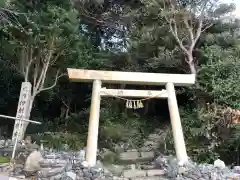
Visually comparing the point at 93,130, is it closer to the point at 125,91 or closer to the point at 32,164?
the point at 125,91

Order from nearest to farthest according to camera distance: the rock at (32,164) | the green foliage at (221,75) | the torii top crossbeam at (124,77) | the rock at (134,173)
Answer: the rock at (32,164)
the torii top crossbeam at (124,77)
the rock at (134,173)
the green foliage at (221,75)

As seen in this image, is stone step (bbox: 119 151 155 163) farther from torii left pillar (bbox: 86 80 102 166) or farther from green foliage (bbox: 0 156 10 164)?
green foliage (bbox: 0 156 10 164)

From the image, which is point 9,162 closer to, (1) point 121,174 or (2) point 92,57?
(1) point 121,174

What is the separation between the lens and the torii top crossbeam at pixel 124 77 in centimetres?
722

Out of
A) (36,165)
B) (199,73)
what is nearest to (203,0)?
(199,73)

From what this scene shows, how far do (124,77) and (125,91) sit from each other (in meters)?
0.35

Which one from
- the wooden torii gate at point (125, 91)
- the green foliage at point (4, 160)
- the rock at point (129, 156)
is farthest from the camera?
the rock at point (129, 156)

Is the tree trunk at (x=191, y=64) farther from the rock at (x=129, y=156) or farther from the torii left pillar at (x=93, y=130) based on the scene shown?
the torii left pillar at (x=93, y=130)

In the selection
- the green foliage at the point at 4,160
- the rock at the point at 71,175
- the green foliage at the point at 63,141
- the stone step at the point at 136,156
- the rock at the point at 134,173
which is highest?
the green foliage at the point at 63,141

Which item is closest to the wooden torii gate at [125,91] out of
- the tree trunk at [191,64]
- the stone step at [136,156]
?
the tree trunk at [191,64]

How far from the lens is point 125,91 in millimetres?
7469

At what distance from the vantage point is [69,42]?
8234mm

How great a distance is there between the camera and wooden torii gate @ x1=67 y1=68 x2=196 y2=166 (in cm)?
700

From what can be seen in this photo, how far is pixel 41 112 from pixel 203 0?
7.36 meters
